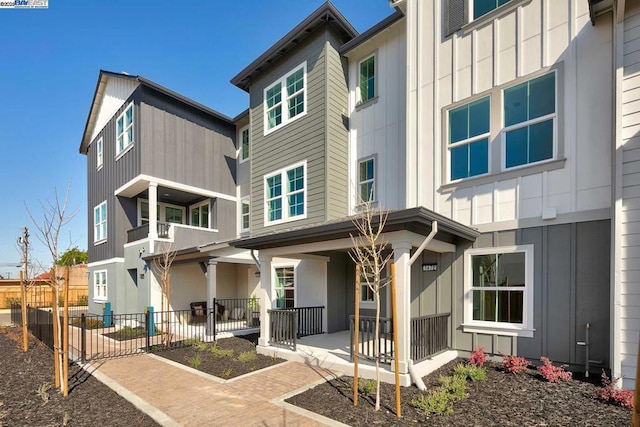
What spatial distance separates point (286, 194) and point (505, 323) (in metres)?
7.54

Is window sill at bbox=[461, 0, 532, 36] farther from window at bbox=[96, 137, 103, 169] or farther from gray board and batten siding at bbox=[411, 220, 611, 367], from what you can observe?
window at bbox=[96, 137, 103, 169]

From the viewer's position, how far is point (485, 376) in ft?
20.6

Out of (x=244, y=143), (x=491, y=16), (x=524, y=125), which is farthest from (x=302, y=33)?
(x=524, y=125)

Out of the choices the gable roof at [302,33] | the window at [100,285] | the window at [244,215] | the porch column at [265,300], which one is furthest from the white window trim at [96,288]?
the gable roof at [302,33]

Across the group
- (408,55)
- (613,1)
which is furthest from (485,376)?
(408,55)

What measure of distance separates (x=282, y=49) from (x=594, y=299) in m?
11.2

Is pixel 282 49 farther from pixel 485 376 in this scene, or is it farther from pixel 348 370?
pixel 485 376

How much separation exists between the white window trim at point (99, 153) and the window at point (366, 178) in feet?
48.3

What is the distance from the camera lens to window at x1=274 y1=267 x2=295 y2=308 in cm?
1195

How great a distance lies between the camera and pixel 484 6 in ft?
25.8

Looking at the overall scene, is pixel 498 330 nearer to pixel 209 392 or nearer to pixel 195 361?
pixel 209 392

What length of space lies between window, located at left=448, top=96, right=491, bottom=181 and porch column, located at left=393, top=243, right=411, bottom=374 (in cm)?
281

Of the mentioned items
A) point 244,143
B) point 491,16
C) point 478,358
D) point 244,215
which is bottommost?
point 478,358

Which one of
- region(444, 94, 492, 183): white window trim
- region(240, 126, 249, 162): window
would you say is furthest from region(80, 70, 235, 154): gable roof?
region(444, 94, 492, 183): white window trim
